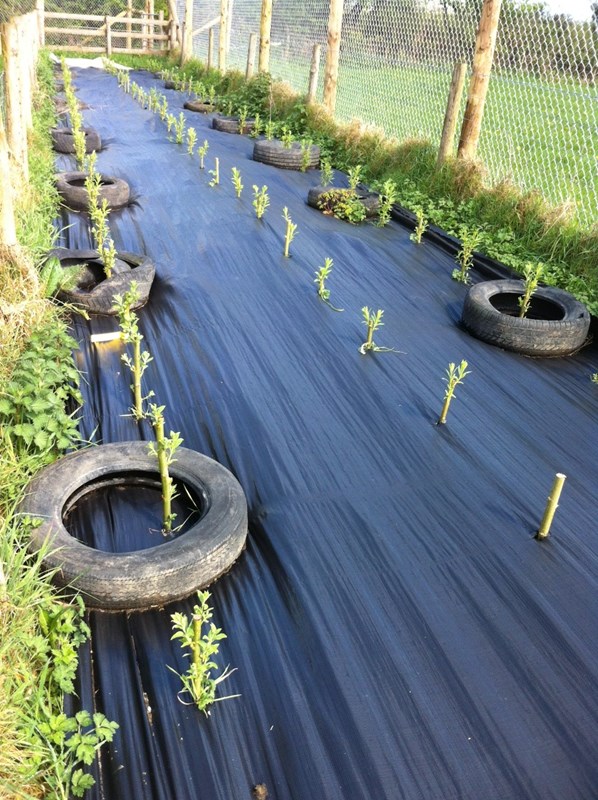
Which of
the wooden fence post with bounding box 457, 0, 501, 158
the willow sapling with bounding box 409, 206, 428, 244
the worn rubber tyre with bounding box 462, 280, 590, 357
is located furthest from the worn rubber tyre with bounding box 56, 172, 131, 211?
the worn rubber tyre with bounding box 462, 280, 590, 357

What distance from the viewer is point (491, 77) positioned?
689 cm

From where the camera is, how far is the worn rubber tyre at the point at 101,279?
4.41 metres

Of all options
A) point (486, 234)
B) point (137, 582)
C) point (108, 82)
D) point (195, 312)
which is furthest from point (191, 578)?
point (108, 82)

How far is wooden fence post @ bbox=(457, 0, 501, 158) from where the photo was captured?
6.55 meters

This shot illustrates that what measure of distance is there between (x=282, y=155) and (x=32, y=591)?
7.24 meters

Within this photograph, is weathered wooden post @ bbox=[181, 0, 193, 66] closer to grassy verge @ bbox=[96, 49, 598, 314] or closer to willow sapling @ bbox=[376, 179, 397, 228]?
grassy verge @ bbox=[96, 49, 598, 314]

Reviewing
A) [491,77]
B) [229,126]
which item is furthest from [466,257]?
[229,126]

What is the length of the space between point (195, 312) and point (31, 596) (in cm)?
277

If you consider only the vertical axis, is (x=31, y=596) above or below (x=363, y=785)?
above

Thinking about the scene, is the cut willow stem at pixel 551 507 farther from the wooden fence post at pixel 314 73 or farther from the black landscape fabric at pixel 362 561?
the wooden fence post at pixel 314 73

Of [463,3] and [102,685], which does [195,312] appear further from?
[463,3]

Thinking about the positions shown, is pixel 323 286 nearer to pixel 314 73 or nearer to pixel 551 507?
pixel 551 507

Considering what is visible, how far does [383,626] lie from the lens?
2.33m

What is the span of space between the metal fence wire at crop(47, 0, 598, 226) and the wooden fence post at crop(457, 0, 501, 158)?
23 cm
